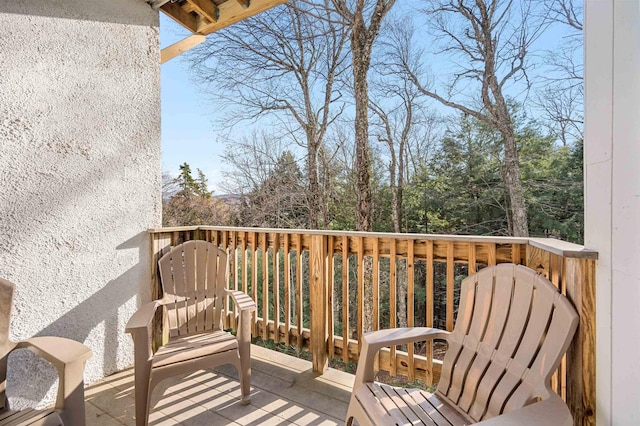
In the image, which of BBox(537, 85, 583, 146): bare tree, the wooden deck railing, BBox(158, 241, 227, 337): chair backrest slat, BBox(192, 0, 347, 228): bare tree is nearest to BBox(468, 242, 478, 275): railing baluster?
the wooden deck railing

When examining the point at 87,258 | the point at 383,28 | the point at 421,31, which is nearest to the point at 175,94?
the point at 383,28

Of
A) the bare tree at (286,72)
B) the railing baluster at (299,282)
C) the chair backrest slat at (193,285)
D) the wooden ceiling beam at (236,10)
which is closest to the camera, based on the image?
the chair backrest slat at (193,285)

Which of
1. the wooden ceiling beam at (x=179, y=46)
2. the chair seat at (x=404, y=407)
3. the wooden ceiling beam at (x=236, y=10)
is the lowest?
the chair seat at (x=404, y=407)

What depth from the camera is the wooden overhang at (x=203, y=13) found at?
10.2 ft

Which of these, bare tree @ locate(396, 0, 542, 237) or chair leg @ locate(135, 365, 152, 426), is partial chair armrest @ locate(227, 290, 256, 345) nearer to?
chair leg @ locate(135, 365, 152, 426)

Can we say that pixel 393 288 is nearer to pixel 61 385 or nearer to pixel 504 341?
pixel 504 341

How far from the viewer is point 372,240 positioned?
256cm

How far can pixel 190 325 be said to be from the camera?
2.76 meters

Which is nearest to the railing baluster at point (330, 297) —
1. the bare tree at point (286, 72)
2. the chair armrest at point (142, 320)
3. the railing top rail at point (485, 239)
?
the railing top rail at point (485, 239)

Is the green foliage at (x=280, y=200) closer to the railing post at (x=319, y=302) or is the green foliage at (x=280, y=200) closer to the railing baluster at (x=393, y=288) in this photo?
the railing post at (x=319, y=302)

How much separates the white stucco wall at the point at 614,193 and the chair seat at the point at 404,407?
1.86 ft

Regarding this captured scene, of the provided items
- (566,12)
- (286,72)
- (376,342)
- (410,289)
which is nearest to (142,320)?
(376,342)

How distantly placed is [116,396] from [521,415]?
2719mm

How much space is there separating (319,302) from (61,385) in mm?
1731
